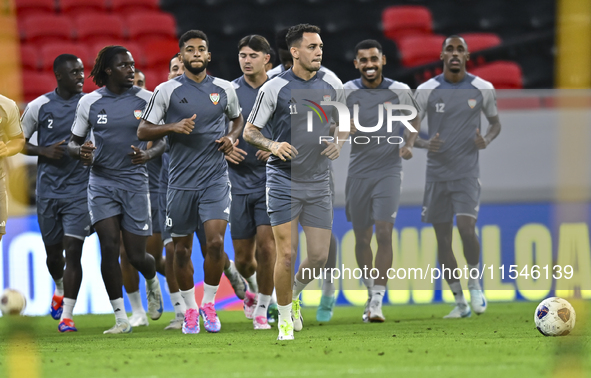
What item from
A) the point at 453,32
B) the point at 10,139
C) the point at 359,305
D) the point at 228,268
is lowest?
the point at 359,305

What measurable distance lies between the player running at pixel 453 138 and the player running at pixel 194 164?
7.35 feet

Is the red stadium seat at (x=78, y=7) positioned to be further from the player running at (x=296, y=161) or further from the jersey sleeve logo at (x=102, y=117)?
the player running at (x=296, y=161)

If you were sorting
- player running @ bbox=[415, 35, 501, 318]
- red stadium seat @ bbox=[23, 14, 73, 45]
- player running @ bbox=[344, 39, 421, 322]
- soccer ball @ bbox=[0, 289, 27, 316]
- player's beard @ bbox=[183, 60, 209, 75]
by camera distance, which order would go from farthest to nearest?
red stadium seat @ bbox=[23, 14, 73, 45] → player running @ bbox=[415, 35, 501, 318] → player running @ bbox=[344, 39, 421, 322] → soccer ball @ bbox=[0, 289, 27, 316] → player's beard @ bbox=[183, 60, 209, 75]

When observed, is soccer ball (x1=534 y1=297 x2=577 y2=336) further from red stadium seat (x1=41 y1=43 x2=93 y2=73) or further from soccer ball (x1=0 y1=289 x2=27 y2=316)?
red stadium seat (x1=41 y1=43 x2=93 y2=73)

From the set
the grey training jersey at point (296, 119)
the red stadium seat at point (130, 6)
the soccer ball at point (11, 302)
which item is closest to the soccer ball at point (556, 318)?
→ the grey training jersey at point (296, 119)

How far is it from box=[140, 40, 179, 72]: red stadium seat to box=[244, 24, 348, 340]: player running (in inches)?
272

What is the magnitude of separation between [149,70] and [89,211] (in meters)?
5.98

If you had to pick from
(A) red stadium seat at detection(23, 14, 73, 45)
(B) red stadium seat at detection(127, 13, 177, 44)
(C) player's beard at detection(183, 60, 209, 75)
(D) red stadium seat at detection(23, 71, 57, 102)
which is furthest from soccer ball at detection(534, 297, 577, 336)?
(A) red stadium seat at detection(23, 14, 73, 45)

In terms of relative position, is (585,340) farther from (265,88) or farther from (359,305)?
(359,305)

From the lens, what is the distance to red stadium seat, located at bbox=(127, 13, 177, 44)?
13359 millimetres

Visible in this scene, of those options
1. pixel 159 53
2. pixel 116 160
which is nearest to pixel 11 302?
pixel 116 160

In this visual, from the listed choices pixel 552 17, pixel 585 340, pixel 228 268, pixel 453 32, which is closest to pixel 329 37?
pixel 453 32

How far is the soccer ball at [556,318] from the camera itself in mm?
5688

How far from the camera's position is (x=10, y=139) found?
22.7 feet
